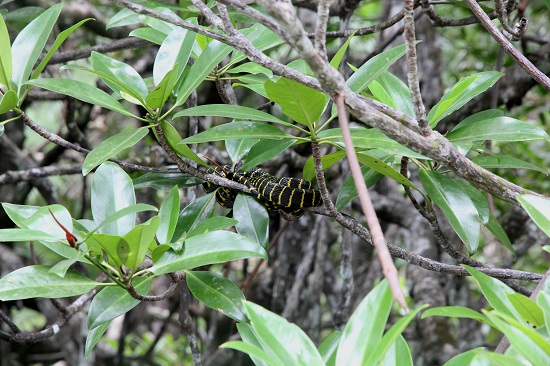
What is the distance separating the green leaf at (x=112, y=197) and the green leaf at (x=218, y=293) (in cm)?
20

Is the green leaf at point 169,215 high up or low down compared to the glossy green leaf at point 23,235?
down

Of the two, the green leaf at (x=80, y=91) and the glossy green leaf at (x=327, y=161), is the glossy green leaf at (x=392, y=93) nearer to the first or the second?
the glossy green leaf at (x=327, y=161)

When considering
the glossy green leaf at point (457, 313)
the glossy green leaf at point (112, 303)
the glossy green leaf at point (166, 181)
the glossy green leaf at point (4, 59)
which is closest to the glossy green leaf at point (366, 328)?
the glossy green leaf at point (457, 313)

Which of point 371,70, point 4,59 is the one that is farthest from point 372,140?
point 4,59

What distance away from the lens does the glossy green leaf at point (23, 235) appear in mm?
1108

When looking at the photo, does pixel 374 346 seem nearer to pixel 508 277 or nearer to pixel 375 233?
pixel 375 233

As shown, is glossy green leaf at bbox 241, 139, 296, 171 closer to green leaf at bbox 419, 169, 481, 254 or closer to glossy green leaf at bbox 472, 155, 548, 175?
green leaf at bbox 419, 169, 481, 254

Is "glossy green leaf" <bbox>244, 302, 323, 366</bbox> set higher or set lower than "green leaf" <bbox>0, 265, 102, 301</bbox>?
higher

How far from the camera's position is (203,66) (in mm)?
1459

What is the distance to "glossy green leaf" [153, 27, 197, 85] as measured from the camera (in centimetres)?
155

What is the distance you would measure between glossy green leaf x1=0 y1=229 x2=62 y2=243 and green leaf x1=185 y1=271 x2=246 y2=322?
0.37 metres

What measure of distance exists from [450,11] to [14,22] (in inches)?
103

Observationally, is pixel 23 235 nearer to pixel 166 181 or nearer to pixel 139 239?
pixel 139 239

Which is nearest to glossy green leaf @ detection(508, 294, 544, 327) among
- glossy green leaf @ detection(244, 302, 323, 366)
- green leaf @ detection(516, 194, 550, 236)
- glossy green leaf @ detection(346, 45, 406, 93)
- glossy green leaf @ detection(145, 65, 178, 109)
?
green leaf @ detection(516, 194, 550, 236)
